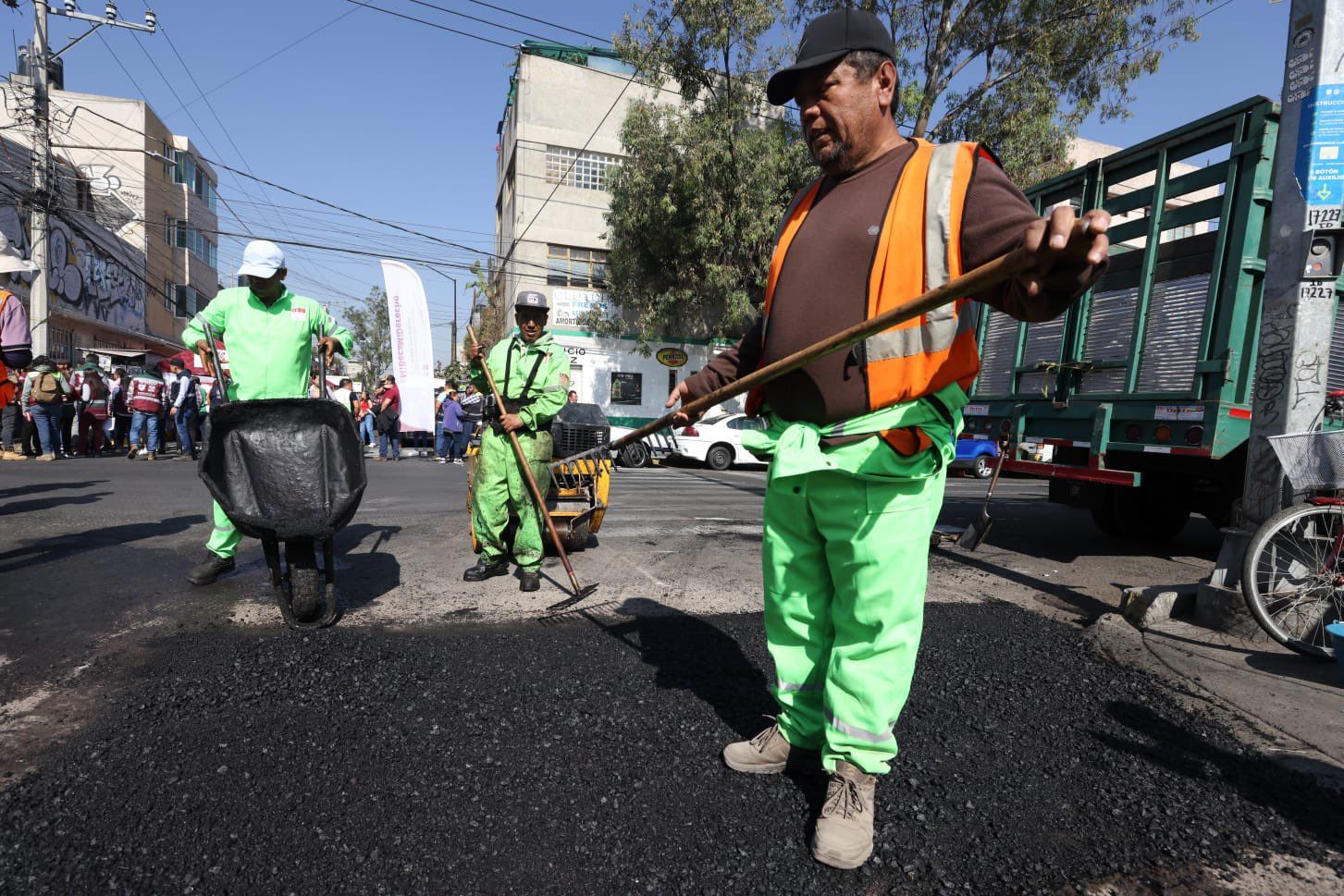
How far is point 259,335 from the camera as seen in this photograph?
4.27m

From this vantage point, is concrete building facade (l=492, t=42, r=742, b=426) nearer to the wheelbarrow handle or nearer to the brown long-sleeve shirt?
the wheelbarrow handle

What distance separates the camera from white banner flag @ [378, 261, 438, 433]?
47.0 feet

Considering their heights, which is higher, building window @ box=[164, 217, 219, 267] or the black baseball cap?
building window @ box=[164, 217, 219, 267]

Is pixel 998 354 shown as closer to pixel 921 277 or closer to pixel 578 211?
pixel 921 277

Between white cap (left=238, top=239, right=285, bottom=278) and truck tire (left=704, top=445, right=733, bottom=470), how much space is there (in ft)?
43.4

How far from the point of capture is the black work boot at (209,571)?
4438 millimetres

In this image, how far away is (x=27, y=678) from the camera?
294 cm

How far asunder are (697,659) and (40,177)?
22450 mm

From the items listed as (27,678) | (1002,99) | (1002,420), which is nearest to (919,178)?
(27,678)

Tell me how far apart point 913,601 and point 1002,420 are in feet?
18.9

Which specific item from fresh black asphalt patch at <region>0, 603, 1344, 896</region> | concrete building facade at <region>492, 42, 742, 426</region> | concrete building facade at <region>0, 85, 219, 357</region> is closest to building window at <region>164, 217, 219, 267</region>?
concrete building facade at <region>0, 85, 219, 357</region>

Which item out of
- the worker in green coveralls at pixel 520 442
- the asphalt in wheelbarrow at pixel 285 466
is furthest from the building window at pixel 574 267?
the asphalt in wheelbarrow at pixel 285 466

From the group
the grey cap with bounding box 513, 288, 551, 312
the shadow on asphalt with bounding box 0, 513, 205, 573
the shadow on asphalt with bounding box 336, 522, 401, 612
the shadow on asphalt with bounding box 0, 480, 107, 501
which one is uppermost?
the grey cap with bounding box 513, 288, 551, 312

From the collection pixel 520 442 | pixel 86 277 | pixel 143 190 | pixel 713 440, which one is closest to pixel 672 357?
pixel 713 440
